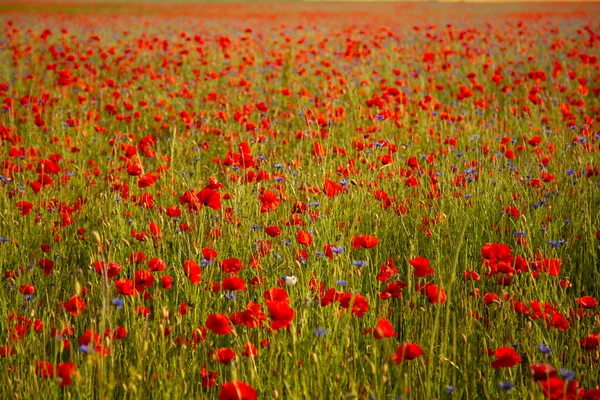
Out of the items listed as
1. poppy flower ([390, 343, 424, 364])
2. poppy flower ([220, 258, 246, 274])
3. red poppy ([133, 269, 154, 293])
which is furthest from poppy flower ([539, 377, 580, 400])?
red poppy ([133, 269, 154, 293])

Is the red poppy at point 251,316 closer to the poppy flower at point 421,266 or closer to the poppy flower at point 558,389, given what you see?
the poppy flower at point 421,266

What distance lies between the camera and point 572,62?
9555 millimetres

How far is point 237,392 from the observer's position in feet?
4.90

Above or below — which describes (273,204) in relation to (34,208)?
above

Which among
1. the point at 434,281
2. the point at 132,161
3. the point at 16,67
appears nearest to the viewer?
the point at 434,281

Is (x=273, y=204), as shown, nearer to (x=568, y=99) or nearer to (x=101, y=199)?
(x=101, y=199)

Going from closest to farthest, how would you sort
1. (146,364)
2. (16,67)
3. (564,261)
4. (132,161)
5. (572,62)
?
(146,364), (564,261), (132,161), (16,67), (572,62)

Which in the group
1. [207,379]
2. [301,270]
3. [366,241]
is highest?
[366,241]

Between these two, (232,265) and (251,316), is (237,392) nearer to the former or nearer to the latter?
(251,316)

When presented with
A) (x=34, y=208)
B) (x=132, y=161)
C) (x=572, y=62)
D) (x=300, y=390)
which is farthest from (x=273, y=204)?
(x=572, y=62)

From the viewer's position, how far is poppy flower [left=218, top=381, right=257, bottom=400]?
1502 mm

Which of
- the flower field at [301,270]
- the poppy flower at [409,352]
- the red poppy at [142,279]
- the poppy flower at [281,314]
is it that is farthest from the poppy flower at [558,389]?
the red poppy at [142,279]

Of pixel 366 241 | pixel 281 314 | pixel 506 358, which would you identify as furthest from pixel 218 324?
pixel 506 358

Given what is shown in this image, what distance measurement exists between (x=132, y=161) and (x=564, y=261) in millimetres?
2545
